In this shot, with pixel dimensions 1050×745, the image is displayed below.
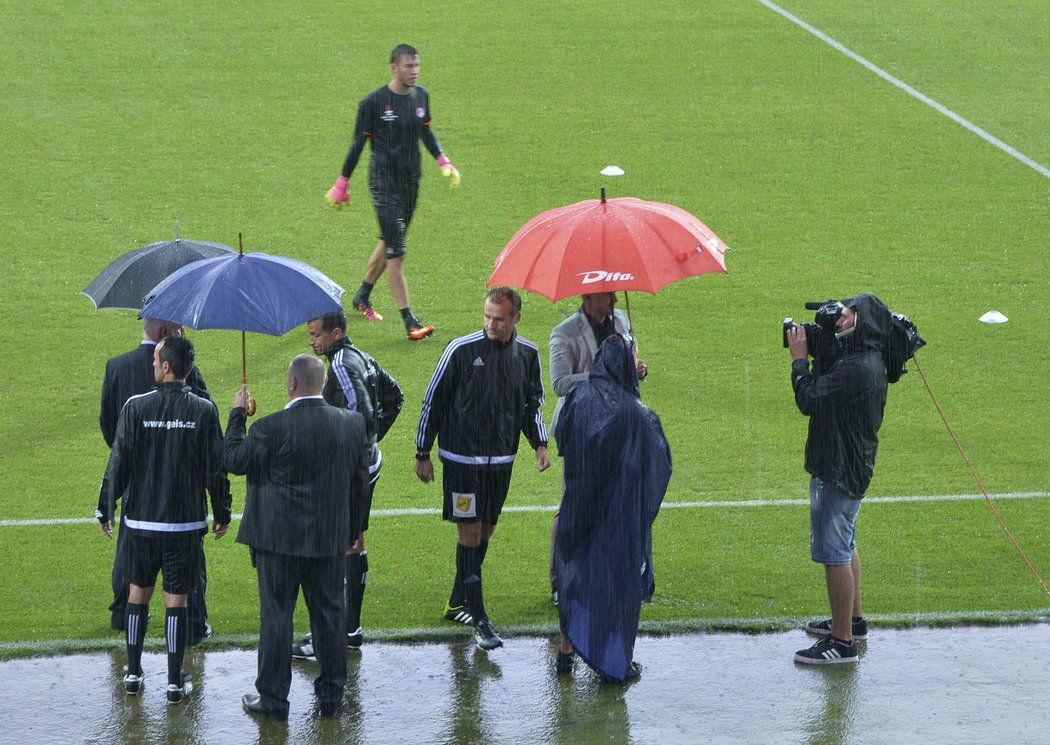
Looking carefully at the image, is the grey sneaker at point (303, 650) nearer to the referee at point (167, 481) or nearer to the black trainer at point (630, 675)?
the referee at point (167, 481)

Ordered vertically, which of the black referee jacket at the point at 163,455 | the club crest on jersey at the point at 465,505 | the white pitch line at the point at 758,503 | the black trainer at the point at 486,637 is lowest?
the black trainer at the point at 486,637

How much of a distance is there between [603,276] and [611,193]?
957cm

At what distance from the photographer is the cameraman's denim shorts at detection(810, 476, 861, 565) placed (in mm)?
7344

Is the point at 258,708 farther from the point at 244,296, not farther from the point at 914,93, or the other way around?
the point at 914,93

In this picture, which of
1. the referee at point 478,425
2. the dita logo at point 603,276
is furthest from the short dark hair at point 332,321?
the dita logo at point 603,276

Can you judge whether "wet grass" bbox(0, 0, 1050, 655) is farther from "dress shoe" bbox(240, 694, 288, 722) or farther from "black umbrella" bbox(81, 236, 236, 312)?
"black umbrella" bbox(81, 236, 236, 312)

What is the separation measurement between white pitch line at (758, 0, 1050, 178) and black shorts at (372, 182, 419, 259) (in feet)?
29.3

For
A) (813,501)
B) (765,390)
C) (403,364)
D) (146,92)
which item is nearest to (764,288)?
(765,390)

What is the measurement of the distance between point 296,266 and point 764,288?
8.05 metres

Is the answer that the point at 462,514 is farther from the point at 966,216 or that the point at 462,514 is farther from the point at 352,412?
the point at 966,216

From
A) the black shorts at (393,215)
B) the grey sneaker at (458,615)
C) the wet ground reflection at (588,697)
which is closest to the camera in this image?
the wet ground reflection at (588,697)

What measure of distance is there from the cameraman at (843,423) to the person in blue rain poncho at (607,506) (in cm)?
81

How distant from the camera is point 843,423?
7316 millimetres

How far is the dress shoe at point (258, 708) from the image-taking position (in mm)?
6832
